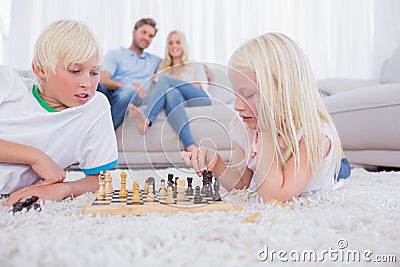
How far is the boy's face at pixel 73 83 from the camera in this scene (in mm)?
1133

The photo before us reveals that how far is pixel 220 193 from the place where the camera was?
37.3 inches

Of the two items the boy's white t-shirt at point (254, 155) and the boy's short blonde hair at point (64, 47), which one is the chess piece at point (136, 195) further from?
the boy's short blonde hair at point (64, 47)

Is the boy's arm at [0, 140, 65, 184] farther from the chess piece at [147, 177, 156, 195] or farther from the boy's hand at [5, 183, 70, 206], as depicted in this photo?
the chess piece at [147, 177, 156, 195]

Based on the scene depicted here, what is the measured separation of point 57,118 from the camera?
1160mm

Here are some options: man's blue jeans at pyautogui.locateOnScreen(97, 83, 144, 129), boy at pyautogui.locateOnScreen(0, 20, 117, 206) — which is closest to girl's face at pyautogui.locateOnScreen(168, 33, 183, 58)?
man's blue jeans at pyautogui.locateOnScreen(97, 83, 144, 129)

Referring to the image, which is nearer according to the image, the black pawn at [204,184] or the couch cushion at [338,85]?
the black pawn at [204,184]

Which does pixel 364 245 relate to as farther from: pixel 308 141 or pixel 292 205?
pixel 308 141

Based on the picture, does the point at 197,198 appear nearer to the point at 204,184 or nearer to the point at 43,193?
the point at 204,184

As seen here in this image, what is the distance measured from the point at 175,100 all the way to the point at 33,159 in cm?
38

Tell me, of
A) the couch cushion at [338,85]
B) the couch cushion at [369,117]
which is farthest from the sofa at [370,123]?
the couch cushion at [338,85]

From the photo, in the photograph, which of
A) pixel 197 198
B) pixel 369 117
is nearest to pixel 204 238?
pixel 197 198

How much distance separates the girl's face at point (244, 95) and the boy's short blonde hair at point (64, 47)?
0.41m

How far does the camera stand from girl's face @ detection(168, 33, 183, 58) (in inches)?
120

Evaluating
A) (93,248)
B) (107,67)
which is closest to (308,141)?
(93,248)
